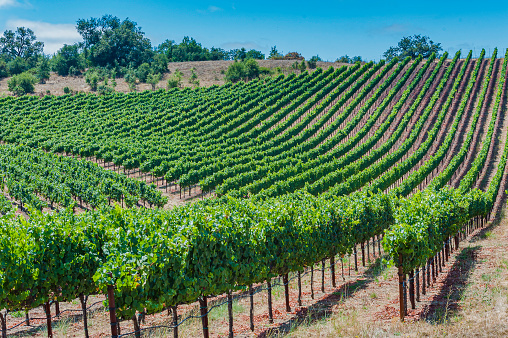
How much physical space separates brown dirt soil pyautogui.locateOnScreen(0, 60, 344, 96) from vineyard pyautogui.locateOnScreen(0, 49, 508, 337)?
910 cm

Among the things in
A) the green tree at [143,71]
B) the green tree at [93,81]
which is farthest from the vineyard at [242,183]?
the green tree at [143,71]

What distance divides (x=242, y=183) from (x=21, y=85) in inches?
2401

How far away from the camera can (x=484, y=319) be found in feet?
41.3

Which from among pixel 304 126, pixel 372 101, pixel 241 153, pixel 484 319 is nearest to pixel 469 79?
pixel 372 101

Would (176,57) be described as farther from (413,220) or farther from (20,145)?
(413,220)

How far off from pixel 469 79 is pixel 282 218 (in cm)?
7249

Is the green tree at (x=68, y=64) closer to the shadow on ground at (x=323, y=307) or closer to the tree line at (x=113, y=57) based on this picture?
the tree line at (x=113, y=57)

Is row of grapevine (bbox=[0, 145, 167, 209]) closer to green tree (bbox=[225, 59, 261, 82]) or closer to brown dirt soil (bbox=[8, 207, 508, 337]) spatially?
brown dirt soil (bbox=[8, 207, 508, 337])

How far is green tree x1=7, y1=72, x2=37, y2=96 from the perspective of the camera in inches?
3246

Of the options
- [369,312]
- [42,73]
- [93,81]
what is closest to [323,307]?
[369,312]

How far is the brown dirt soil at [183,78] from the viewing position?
88375 millimetres

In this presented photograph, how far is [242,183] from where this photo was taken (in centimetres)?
4288

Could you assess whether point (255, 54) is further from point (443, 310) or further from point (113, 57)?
point (443, 310)

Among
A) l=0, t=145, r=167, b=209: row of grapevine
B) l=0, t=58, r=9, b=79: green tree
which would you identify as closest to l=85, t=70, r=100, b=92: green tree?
l=0, t=58, r=9, b=79: green tree
